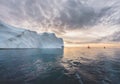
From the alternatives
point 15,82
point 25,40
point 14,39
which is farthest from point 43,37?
point 15,82

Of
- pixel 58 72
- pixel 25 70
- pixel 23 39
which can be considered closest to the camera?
pixel 58 72

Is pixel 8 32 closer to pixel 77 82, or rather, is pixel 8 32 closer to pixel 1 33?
pixel 1 33

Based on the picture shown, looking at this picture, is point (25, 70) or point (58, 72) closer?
point (58, 72)

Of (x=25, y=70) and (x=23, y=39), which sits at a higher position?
(x=23, y=39)

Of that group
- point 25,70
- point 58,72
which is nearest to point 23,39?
point 25,70

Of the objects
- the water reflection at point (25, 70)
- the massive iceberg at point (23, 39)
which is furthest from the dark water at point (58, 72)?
the massive iceberg at point (23, 39)

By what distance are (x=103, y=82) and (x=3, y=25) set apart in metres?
83.0

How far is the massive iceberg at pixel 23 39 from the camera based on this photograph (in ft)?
247

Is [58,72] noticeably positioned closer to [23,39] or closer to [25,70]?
[25,70]

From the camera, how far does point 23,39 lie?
283ft

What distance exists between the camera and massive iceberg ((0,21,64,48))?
7535 cm

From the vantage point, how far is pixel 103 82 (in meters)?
13.8

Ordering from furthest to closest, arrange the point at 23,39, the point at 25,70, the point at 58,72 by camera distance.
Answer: the point at 23,39, the point at 25,70, the point at 58,72

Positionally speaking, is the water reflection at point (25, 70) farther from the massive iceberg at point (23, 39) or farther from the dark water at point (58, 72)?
the massive iceberg at point (23, 39)
